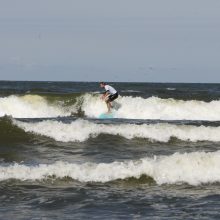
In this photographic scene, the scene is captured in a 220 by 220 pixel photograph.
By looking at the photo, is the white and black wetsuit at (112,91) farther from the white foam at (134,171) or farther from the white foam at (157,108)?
the white foam at (134,171)

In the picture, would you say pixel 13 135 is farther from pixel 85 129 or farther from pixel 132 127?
pixel 132 127

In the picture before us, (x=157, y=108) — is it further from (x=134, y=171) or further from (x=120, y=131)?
(x=134, y=171)

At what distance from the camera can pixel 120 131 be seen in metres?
17.3

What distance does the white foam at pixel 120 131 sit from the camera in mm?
16844

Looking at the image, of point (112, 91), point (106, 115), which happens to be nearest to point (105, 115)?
point (106, 115)

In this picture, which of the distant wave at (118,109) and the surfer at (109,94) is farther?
the distant wave at (118,109)

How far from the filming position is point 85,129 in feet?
56.2

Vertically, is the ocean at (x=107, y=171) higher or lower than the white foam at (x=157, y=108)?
lower

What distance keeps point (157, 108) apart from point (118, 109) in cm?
202

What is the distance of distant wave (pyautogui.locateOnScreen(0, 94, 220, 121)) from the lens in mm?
28672

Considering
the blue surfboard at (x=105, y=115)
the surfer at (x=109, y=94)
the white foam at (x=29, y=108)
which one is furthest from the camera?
the white foam at (x=29, y=108)

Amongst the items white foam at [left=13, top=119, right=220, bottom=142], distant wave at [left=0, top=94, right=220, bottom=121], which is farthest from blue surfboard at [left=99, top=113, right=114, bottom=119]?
white foam at [left=13, top=119, right=220, bottom=142]

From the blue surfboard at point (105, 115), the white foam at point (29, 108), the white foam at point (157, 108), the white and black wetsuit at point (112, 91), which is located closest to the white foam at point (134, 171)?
the white and black wetsuit at point (112, 91)

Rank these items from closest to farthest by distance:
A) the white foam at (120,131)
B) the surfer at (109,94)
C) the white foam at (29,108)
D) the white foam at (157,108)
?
the white foam at (120,131) → the surfer at (109,94) → the white foam at (157,108) → the white foam at (29,108)
